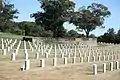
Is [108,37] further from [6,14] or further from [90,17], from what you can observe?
[6,14]

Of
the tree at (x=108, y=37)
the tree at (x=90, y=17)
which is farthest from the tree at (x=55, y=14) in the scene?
the tree at (x=108, y=37)

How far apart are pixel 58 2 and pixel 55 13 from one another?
8.22 feet

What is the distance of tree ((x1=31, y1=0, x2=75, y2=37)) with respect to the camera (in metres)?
69.6

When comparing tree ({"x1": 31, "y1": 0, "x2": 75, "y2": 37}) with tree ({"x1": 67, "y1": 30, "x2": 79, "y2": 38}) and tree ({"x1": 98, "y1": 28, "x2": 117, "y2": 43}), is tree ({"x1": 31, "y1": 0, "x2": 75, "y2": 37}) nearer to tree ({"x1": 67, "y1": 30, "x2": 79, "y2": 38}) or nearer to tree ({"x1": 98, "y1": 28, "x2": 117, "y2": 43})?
tree ({"x1": 67, "y1": 30, "x2": 79, "y2": 38})

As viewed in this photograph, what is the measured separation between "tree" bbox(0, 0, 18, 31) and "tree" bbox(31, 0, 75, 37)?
25.4 ft

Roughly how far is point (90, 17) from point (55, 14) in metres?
13.4

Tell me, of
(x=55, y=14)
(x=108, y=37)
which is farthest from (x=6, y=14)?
(x=108, y=37)

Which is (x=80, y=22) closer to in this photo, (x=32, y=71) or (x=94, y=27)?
(x=94, y=27)

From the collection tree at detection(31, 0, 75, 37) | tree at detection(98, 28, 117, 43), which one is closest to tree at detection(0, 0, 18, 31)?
tree at detection(31, 0, 75, 37)

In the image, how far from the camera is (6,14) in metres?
76.4

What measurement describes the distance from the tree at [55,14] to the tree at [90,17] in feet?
9.70

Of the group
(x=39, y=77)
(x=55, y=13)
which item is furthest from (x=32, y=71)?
(x=55, y=13)

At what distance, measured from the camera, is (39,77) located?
12117 millimetres

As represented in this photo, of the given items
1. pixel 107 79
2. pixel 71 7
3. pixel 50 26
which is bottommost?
pixel 107 79
